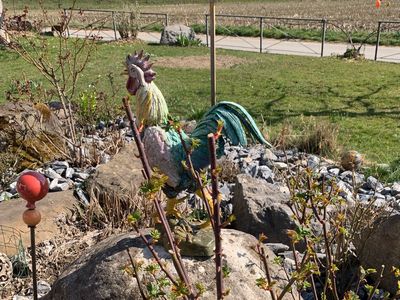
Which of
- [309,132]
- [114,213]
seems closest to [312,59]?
[309,132]

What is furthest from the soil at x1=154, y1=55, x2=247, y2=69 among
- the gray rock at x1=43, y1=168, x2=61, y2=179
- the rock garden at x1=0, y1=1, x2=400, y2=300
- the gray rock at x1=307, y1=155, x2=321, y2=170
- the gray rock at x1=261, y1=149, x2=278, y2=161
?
the gray rock at x1=43, y1=168, x2=61, y2=179

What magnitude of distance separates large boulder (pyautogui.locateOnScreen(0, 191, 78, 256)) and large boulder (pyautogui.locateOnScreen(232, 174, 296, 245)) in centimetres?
151

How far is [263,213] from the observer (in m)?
3.97

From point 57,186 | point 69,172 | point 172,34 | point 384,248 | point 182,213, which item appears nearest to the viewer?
point 384,248

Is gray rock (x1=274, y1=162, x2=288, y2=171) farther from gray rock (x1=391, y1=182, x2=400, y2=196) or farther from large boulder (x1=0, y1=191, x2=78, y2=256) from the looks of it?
large boulder (x1=0, y1=191, x2=78, y2=256)

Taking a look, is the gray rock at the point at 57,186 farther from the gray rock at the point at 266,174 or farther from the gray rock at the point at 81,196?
the gray rock at the point at 266,174

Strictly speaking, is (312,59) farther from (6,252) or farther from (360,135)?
(6,252)

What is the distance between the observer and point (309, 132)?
624 centimetres

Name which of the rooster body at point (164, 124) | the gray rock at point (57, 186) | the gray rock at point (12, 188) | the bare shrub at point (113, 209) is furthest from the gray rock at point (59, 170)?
the rooster body at point (164, 124)

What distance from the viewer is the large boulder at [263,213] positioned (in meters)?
3.92

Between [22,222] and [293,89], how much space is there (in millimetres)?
6743

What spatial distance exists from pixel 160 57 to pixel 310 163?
8.49 meters

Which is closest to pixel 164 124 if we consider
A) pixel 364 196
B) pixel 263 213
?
pixel 263 213

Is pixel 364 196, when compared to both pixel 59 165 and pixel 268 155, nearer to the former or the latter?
pixel 268 155
